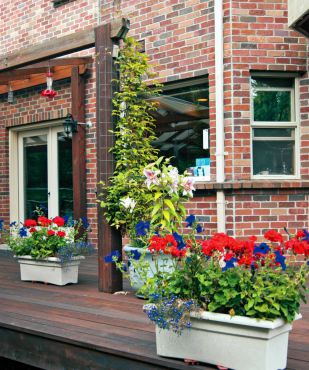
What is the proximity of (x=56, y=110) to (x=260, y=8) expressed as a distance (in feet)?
11.7

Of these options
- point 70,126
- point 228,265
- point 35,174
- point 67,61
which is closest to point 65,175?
point 35,174

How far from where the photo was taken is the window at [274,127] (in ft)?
22.8

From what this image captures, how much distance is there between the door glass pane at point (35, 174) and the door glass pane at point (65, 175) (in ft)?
1.26

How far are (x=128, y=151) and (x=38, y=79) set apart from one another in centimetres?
441

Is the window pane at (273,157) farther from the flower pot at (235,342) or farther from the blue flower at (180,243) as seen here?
the flower pot at (235,342)

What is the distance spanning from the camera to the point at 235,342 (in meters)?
2.81

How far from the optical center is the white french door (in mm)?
9039

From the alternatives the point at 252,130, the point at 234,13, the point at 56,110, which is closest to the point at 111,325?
the point at 252,130

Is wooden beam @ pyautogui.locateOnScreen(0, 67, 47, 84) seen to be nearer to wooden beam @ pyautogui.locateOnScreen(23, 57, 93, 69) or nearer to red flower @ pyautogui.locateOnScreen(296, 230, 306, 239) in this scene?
wooden beam @ pyautogui.locateOnScreen(23, 57, 93, 69)

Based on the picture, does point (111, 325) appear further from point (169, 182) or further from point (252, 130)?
point (252, 130)

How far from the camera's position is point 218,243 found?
2.91 meters

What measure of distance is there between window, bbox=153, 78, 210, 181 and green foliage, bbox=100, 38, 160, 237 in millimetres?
2023

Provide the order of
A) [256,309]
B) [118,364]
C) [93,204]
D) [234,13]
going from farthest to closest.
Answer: [93,204]
[234,13]
[118,364]
[256,309]

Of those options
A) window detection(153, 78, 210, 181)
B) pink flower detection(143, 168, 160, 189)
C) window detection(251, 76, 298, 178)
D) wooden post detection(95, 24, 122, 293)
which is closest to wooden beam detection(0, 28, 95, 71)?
wooden post detection(95, 24, 122, 293)
